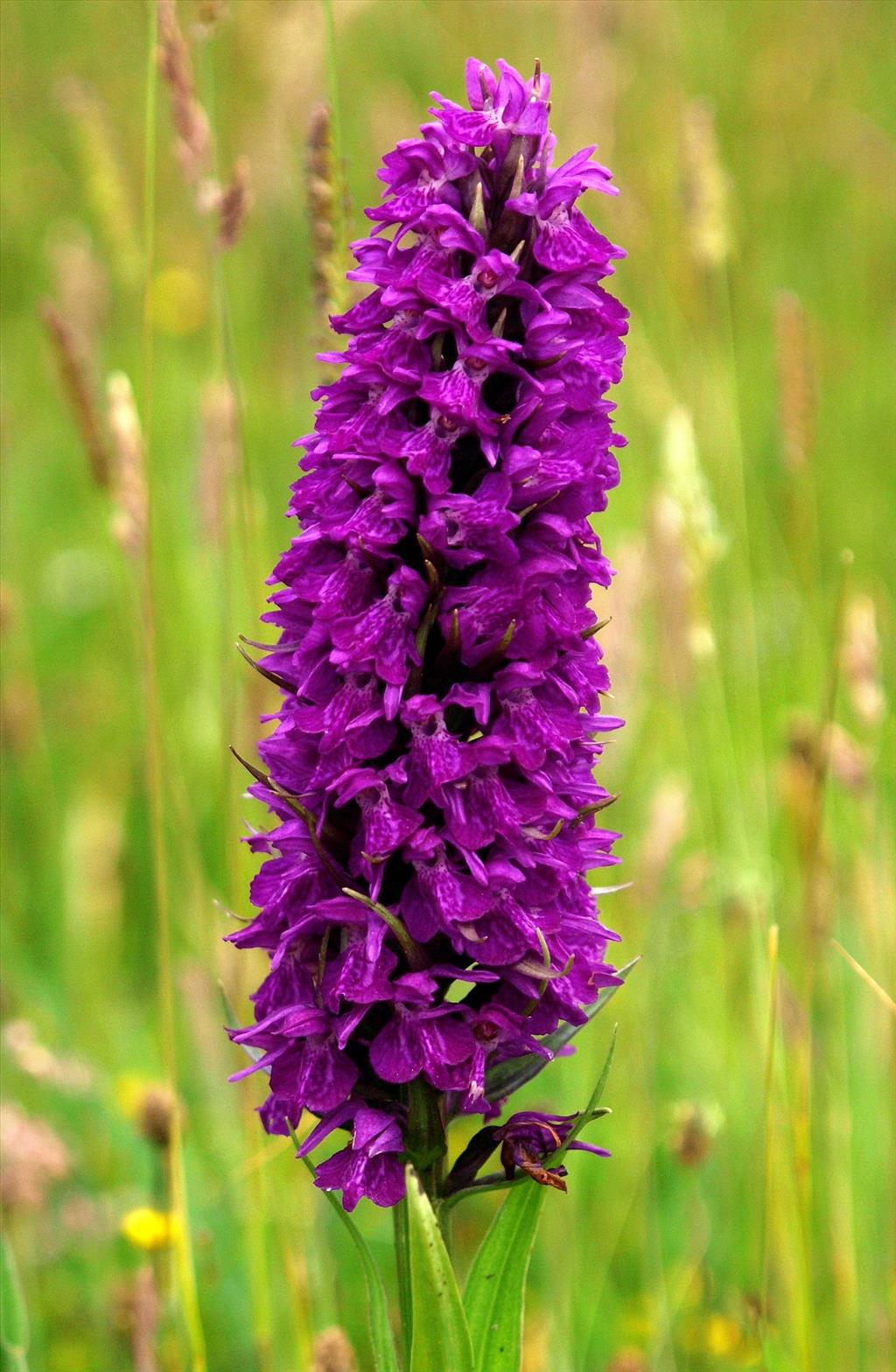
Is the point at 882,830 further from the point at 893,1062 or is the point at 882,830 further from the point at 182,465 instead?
the point at 182,465

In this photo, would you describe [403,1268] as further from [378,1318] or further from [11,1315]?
[11,1315]

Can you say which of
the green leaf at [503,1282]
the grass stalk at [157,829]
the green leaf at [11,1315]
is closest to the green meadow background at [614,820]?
the grass stalk at [157,829]

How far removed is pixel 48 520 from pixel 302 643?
5.46 m

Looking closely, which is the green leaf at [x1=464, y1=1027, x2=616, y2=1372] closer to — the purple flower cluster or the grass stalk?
the purple flower cluster

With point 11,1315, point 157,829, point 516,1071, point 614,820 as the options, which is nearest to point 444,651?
point 516,1071

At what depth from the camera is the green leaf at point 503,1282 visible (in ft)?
6.17

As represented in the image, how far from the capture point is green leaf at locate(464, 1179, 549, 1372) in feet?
6.17

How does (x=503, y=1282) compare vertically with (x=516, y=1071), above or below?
below

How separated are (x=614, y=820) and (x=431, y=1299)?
2561 millimetres

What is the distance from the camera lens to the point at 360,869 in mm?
1865

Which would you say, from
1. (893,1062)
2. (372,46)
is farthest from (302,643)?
(372,46)

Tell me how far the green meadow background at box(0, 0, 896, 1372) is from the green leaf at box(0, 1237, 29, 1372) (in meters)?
0.25

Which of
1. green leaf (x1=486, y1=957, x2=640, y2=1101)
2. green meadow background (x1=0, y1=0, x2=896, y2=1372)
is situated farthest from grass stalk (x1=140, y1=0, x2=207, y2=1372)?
green leaf (x1=486, y1=957, x2=640, y2=1101)

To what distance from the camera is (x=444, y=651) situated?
1.84 metres
